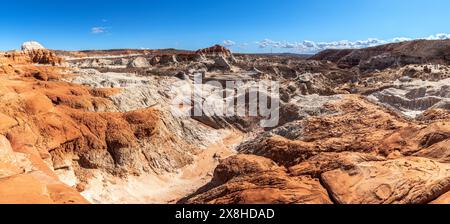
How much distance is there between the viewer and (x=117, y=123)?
25.5 m

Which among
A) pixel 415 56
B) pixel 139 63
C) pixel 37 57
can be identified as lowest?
pixel 139 63

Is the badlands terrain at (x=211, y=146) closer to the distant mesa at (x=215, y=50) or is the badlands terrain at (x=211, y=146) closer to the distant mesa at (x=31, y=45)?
the distant mesa at (x=31, y=45)

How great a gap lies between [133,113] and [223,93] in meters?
19.2

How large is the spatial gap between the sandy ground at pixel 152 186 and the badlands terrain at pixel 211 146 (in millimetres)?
80

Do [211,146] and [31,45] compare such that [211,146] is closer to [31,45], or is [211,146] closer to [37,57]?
[37,57]

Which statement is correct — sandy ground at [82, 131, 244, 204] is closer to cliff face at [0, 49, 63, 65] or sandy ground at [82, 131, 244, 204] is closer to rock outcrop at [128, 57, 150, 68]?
cliff face at [0, 49, 63, 65]

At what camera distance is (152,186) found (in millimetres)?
22969

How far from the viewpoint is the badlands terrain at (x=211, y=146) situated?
39.5ft

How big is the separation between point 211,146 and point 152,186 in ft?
29.2

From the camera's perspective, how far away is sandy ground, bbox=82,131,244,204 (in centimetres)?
2045

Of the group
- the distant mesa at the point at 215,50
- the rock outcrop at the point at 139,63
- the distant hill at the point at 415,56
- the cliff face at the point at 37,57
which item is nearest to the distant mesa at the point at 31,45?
the cliff face at the point at 37,57

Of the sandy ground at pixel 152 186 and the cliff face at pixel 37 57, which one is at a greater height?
the cliff face at pixel 37 57

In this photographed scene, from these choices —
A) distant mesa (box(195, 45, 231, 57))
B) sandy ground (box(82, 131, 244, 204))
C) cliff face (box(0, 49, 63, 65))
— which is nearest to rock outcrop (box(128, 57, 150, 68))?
distant mesa (box(195, 45, 231, 57))

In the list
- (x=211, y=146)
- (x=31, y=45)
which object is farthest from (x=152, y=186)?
(x=31, y=45)
